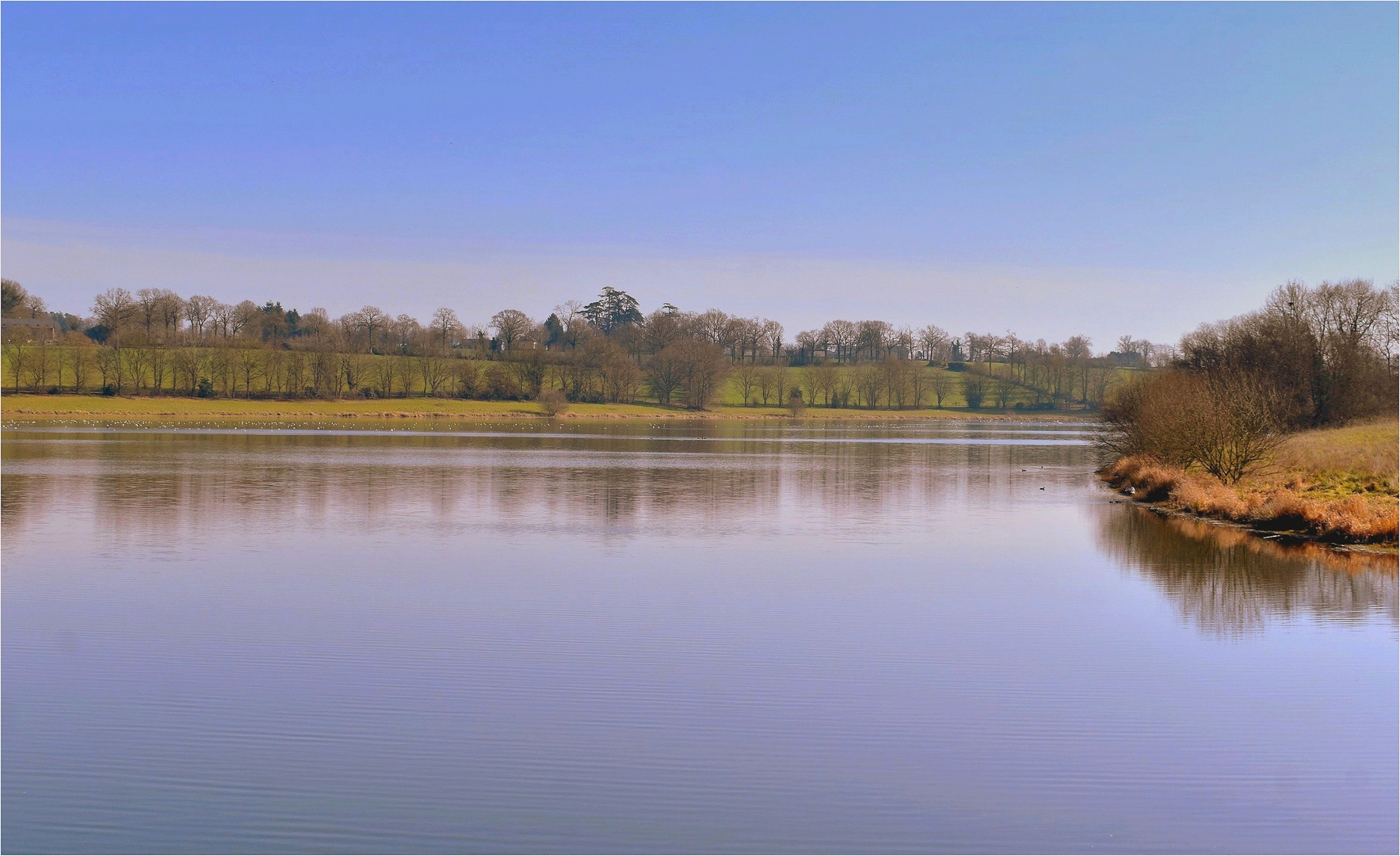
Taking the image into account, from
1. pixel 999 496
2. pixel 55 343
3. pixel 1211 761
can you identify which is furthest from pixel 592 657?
pixel 55 343

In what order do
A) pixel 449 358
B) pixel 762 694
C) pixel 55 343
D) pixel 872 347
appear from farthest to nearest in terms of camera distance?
1. pixel 872 347
2. pixel 449 358
3. pixel 55 343
4. pixel 762 694

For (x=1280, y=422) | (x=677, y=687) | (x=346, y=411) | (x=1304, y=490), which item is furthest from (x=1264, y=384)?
(x=346, y=411)

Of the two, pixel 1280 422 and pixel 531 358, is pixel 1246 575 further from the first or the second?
pixel 531 358

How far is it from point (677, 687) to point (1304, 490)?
75.2ft

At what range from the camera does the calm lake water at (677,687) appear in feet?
24.0

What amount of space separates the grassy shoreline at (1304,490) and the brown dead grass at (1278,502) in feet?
0.06

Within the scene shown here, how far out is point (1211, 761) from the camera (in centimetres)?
866

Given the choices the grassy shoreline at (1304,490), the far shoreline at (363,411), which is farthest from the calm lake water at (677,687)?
the far shoreline at (363,411)

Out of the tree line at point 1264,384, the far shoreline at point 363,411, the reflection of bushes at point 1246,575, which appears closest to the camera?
the reflection of bushes at point 1246,575

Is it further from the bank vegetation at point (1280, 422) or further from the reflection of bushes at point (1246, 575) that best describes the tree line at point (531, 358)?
the reflection of bushes at point (1246, 575)

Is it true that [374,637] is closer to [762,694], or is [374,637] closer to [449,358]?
[762,694]

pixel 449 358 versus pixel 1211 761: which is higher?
pixel 449 358

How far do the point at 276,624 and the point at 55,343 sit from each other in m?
103

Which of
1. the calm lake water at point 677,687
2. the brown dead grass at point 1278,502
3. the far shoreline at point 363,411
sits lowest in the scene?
the calm lake water at point 677,687
